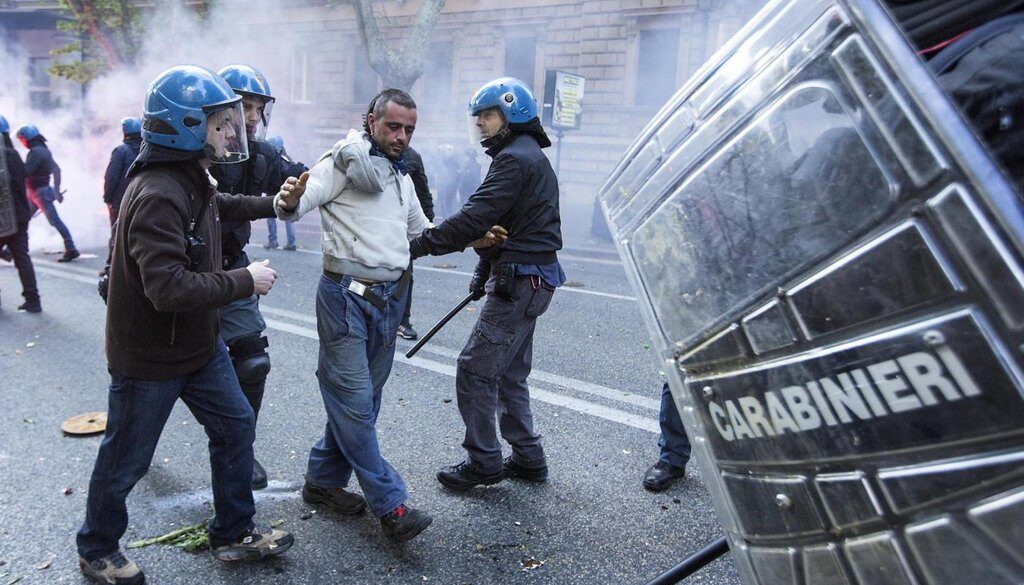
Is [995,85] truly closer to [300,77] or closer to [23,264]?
[23,264]

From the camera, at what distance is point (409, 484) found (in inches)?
128

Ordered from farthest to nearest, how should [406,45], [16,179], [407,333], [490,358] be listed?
[406,45], [16,179], [407,333], [490,358]

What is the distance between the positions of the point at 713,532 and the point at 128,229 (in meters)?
2.35

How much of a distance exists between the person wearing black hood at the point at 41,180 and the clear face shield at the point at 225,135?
837 cm

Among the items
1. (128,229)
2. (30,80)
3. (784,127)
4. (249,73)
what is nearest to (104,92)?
(30,80)

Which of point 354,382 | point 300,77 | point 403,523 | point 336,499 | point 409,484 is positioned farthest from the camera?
point 300,77

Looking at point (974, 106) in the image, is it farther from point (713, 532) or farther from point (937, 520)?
point (713, 532)

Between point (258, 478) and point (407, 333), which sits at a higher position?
point (407, 333)

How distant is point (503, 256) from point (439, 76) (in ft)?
73.6

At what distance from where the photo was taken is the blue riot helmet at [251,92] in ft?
11.1

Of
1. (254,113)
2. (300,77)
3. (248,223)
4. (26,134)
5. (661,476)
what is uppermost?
(300,77)

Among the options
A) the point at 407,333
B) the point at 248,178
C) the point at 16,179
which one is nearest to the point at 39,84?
the point at 16,179

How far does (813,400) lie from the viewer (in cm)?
92

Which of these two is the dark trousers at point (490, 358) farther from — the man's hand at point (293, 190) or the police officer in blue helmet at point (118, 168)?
the police officer in blue helmet at point (118, 168)
